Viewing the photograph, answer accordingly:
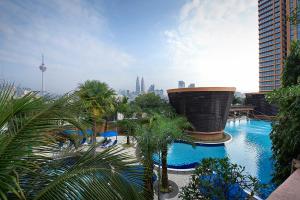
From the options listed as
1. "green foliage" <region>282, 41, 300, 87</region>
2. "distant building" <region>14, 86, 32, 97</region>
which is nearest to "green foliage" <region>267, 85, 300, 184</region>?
"green foliage" <region>282, 41, 300, 87</region>

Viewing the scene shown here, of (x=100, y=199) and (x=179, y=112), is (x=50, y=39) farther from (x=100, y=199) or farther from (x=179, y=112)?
(x=179, y=112)

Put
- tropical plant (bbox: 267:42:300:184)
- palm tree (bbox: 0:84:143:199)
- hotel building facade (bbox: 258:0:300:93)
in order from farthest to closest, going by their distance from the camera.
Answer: hotel building facade (bbox: 258:0:300:93) < tropical plant (bbox: 267:42:300:184) < palm tree (bbox: 0:84:143:199)

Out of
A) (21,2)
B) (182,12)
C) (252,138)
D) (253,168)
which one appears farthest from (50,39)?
(252,138)

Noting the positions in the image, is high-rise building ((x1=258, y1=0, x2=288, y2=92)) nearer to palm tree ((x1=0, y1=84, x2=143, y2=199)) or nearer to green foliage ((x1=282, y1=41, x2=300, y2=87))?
green foliage ((x1=282, y1=41, x2=300, y2=87))

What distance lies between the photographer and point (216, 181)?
615cm

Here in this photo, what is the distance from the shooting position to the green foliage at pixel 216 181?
5852 millimetres

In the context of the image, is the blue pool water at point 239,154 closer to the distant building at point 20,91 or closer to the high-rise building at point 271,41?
the distant building at point 20,91

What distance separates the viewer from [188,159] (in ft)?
64.2

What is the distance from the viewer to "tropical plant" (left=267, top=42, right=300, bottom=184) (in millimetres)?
6928

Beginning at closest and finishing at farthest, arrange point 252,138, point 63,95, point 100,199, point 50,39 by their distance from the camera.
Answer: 1. point 100,199
2. point 63,95
3. point 50,39
4. point 252,138

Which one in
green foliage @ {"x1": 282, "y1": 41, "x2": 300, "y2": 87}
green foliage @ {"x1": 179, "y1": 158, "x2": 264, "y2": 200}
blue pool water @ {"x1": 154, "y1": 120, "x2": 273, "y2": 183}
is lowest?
blue pool water @ {"x1": 154, "y1": 120, "x2": 273, "y2": 183}

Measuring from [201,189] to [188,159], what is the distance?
46.3ft

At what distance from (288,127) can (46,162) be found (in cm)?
928

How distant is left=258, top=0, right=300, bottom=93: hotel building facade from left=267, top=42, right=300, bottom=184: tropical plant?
2689 inches
